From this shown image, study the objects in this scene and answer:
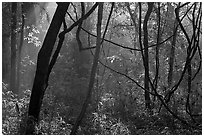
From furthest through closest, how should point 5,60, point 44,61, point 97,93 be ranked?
point 5,60, point 97,93, point 44,61

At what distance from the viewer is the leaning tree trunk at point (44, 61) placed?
4.70 m

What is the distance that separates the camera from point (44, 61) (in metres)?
4.76

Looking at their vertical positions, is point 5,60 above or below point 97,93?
above

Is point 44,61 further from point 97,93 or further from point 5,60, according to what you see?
point 5,60

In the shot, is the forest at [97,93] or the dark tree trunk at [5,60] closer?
the forest at [97,93]

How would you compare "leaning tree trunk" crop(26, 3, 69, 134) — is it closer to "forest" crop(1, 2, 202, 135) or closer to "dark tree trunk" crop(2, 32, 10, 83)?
"forest" crop(1, 2, 202, 135)

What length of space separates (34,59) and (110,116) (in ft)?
26.6

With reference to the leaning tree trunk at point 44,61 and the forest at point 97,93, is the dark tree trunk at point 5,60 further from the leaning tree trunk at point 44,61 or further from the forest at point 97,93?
the leaning tree trunk at point 44,61

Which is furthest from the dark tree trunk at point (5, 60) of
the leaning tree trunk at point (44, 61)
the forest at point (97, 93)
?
the leaning tree trunk at point (44, 61)

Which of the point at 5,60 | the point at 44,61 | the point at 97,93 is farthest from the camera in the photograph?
the point at 5,60

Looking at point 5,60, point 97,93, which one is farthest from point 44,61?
point 5,60

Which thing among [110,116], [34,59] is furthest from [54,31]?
[34,59]

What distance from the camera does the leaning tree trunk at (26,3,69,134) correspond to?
4703 mm

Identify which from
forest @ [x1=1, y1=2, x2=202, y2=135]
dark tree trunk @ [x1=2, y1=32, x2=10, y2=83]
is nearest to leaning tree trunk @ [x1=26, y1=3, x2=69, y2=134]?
forest @ [x1=1, y1=2, x2=202, y2=135]
